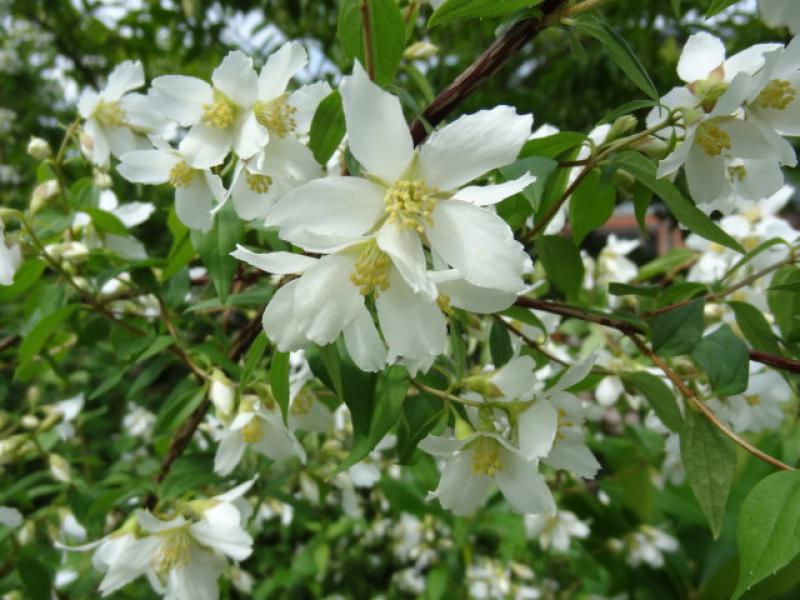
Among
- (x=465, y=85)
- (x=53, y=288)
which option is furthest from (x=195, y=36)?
(x=465, y=85)

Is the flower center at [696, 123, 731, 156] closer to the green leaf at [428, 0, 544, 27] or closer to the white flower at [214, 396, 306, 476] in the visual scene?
the green leaf at [428, 0, 544, 27]

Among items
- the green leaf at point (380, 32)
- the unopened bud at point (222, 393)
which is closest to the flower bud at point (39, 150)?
the unopened bud at point (222, 393)

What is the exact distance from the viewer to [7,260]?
99 centimetres

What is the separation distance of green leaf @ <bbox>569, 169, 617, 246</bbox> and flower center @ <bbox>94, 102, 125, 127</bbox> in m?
0.91

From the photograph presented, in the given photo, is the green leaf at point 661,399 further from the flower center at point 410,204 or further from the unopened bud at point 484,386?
the flower center at point 410,204

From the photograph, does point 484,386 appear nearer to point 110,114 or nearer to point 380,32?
point 380,32

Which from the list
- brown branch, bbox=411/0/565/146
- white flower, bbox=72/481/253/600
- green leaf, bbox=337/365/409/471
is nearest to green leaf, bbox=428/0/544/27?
brown branch, bbox=411/0/565/146

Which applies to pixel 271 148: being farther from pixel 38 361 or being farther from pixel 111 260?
pixel 38 361

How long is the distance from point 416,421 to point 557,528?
1528 millimetres

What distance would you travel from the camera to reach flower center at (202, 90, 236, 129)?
959 mm

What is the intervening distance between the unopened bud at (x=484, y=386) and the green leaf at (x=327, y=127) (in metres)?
0.35

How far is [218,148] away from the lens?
96cm

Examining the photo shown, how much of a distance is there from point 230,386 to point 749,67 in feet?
2.84

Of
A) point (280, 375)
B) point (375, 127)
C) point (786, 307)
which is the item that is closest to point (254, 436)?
point (280, 375)
